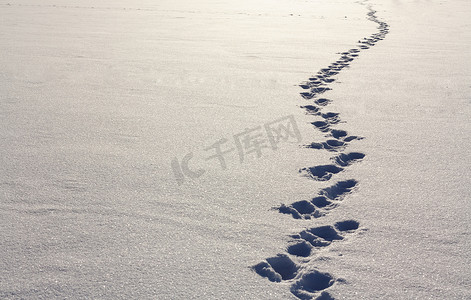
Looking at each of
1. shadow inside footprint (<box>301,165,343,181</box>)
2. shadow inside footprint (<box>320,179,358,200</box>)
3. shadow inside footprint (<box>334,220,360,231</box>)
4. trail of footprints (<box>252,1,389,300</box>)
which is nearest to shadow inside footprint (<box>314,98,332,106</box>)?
trail of footprints (<box>252,1,389,300</box>)

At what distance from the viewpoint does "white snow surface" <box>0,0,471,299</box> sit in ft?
4.09

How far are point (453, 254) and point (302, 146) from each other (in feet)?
3.03

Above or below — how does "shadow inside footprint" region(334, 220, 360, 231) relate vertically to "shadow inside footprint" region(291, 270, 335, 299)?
above

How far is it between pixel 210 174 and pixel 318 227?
539 millimetres

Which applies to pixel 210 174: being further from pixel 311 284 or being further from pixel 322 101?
pixel 322 101

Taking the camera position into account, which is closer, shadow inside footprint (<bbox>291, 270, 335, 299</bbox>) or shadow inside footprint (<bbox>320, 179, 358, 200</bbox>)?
shadow inside footprint (<bbox>291, 270, 335, 299</bbox>)

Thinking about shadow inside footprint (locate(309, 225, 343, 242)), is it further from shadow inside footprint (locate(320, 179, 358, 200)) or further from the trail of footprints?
shadow inside footprint (locate(320, 179, 358, 200))

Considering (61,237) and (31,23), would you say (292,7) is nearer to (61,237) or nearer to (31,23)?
(31,23)

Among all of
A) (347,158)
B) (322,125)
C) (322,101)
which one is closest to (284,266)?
(347,158)

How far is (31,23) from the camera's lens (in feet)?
17.4

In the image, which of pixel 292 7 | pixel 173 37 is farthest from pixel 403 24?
pixel 173 37

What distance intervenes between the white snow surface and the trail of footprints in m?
0.02

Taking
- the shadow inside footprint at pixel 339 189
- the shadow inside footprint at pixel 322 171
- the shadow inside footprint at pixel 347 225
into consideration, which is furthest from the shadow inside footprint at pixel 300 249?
the shadow inside footprint at pixel 322 171

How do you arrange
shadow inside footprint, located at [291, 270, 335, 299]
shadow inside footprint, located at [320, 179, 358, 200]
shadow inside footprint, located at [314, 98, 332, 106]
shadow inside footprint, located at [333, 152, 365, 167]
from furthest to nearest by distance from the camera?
shadow inside footprint, located at [314, 98, 332, 106], shadow inside footprint, located at [333, 152, 365, 167], shadow inside footprint, located at [320, 179, 358, 200], shadow inside footprint, located at [291, 270, 335, 299]
